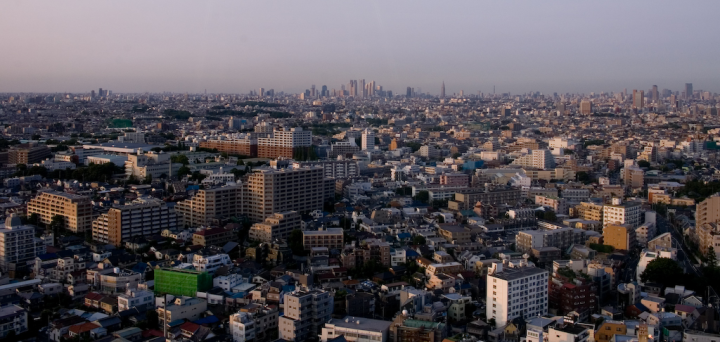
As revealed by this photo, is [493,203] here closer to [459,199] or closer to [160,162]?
[459,199]

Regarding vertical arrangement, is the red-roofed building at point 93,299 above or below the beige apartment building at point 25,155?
below

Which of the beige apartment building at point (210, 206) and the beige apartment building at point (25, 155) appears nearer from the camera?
the beige apartment building at point (210, 206)

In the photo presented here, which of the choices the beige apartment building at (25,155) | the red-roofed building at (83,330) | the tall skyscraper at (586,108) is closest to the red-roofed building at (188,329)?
the red-roofed building at (83,330)

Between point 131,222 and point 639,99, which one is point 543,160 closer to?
point 131,222

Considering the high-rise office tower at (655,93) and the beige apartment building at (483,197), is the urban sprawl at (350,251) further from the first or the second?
the high-rise office tower at (655,93)

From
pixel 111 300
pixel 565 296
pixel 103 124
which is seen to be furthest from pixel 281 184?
pixel 103 124

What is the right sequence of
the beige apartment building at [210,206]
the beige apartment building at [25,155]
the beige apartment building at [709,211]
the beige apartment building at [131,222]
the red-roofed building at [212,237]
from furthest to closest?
A: the beige apartment building at [25,155] → the beige apartment building at [210,206] → the beige apartment building at [709,211] → the beige apartment building at [131,222] → the red-roofed building at [212,237]

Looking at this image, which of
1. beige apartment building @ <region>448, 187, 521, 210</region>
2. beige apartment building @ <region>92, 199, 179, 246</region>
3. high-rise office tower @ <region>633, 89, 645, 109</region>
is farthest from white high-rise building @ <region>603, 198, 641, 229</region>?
high-rise office tower @ <region>633, 89, 645, 109</region>
